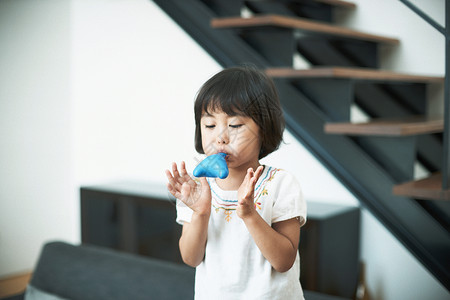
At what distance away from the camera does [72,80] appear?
117 inches

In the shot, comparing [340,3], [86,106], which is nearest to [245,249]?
[340,3]

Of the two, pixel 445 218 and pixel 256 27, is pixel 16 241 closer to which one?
pixel 256 27

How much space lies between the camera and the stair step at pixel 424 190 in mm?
1173

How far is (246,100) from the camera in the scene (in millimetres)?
729

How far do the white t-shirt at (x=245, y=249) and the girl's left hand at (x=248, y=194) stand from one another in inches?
3.8

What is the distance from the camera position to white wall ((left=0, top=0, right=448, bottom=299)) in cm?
236

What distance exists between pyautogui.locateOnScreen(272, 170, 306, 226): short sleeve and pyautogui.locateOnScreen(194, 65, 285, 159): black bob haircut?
7cm

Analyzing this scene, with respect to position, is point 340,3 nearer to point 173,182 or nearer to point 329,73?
point 329,73

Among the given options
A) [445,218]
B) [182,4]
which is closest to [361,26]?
[182,4]

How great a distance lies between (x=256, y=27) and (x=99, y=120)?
152cm

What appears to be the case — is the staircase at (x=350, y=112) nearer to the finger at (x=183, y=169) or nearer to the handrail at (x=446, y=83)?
the handrail at (x=446, y=83)

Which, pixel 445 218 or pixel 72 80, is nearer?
pixel 445 218

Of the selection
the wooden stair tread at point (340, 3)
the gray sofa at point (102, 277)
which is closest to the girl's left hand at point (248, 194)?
the gray sofa at point (102, 277)

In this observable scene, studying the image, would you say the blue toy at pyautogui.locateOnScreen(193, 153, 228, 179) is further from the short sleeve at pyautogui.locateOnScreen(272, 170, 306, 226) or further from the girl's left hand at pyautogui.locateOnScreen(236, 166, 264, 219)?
the short sleeve at pyautogui.locateOnScreen(272, 170, 306, 226)
